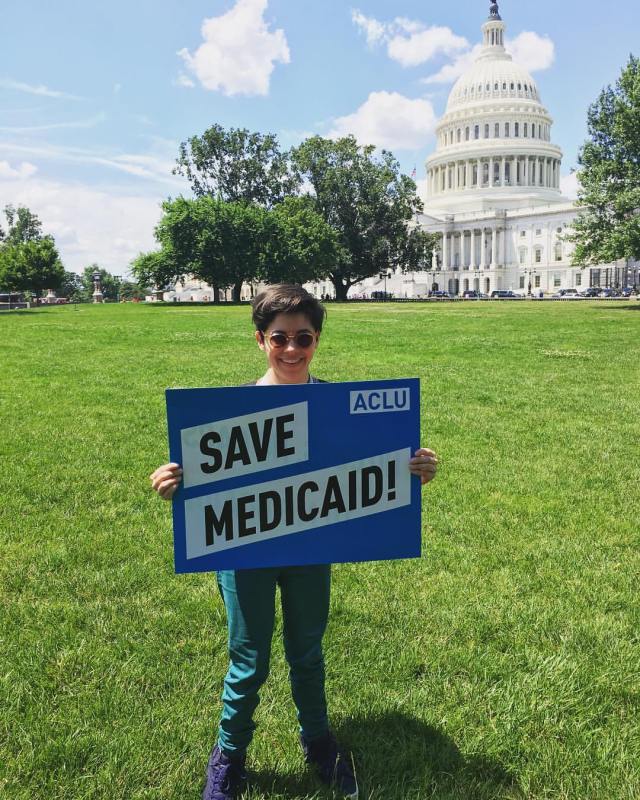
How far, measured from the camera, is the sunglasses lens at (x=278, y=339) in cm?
256

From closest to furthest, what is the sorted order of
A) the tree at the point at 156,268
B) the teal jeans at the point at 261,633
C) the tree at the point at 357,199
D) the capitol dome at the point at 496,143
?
the teal jeans at the point at 261,633 < the tree at the point at 156,268 < the tree at the point at 357,199 < the capitol dome at the point at 496,143

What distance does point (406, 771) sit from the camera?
2.73 meters

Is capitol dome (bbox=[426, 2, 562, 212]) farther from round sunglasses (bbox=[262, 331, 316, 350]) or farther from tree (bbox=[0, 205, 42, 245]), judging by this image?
round sunglasses (bbox=[262, 331, 316, 350])

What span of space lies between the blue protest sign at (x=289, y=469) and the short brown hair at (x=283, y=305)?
328 millimetres

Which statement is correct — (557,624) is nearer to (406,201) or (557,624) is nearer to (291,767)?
(291,767)

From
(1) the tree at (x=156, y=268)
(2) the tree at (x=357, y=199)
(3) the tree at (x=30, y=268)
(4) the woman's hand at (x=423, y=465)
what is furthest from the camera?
(2) the tree at (x=357, y=199)

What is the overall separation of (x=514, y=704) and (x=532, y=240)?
124 meters

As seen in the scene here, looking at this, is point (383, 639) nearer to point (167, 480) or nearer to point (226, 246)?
point (167, 480)

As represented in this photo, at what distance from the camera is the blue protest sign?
2.42 metres

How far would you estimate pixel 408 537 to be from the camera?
105 inches

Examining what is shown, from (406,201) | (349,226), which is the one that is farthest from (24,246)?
(406,201)

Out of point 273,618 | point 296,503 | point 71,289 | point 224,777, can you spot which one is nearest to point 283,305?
point 296,503

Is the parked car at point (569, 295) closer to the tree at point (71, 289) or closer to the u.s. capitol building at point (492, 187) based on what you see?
the u.s. capitol building at point (492, 187)

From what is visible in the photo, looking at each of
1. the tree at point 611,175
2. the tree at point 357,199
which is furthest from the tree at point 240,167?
the tree at point 611,175
